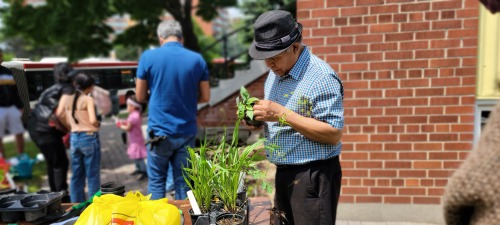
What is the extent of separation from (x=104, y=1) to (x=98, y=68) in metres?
5.44

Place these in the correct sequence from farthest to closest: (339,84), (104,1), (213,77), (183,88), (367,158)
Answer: (213,77), (104,1), (367,158), (183,88), (339,84)

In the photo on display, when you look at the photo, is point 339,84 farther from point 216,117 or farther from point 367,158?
point 216,117

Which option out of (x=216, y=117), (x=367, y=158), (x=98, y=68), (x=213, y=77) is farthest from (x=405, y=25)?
(x=213, y=77)

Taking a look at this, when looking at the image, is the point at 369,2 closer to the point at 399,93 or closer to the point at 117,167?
the point at 399,93

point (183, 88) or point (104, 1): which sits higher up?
point (104, 1)

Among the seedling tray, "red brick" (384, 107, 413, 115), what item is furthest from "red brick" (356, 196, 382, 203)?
the seedling tray

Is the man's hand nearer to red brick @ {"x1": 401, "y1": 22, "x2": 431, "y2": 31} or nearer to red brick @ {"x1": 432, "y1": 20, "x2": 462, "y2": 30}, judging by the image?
red brick @ {"x1": 401, "y1": 22, "x2": 431, "y2": 31}

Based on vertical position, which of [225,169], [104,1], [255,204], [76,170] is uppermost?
[104,1]

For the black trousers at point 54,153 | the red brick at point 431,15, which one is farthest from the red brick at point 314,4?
the black trousers at point 54,153

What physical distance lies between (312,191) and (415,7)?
7.70 ft

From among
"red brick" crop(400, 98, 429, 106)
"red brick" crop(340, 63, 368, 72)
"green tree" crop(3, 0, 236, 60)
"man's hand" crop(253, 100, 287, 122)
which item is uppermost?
"green tree" crop(3, 0, 236, 60)

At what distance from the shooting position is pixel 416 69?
147 inches

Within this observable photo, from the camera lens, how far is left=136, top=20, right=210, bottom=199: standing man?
357 centimetres

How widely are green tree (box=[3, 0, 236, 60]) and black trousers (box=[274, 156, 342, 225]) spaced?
8.83m
